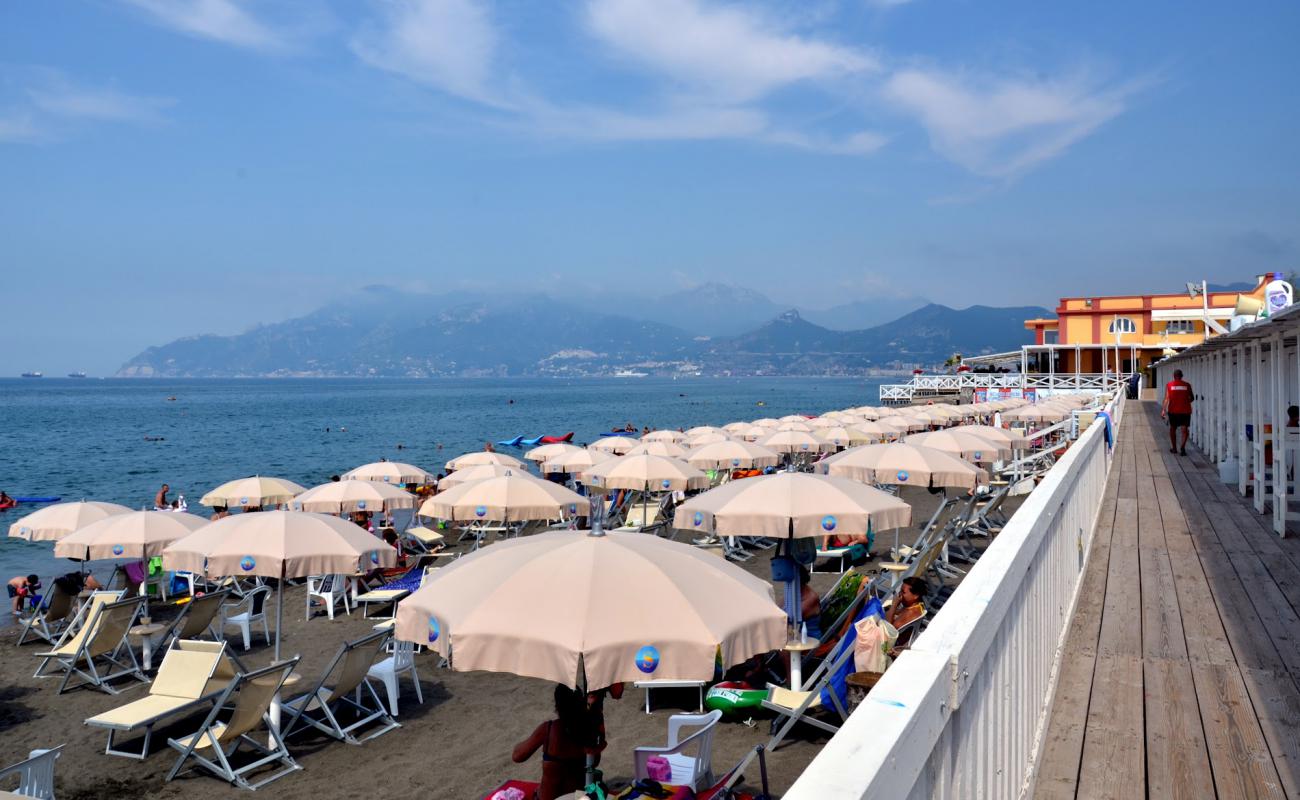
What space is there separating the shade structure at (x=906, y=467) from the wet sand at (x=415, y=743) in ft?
15.9

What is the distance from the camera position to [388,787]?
20.3ft

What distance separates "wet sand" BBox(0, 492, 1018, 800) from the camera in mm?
6191

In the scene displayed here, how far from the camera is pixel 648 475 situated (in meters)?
13.3

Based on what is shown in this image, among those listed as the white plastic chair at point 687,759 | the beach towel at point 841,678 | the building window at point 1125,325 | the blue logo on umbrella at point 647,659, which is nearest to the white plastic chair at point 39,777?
the white plastic chair at point 687,759

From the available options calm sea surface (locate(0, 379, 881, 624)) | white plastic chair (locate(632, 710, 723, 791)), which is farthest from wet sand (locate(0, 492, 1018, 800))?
calm sea surface (locate(0, 379, 881, 624))

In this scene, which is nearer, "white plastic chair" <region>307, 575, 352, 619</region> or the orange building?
"white plastic chair" <region>307, 575, 352, 619</region>

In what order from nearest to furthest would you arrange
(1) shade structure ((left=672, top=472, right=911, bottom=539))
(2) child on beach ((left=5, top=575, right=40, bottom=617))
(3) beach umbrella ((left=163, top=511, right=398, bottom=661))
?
1. (1) shade structure ((left=672, top=472, right=911, bottom=539))
2. (3) beach umbrella ((left=163, top=511, right=398, bottom=661))
3. (2) child on beach ((left=5, top=575, right=40, bottom=617))

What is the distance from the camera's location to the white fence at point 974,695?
1.36 m

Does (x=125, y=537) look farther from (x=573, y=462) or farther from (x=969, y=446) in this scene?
(x=969, y=446)

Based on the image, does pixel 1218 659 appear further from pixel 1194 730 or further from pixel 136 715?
pixel 136 715

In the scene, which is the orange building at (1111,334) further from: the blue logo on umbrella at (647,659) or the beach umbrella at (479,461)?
the blue logo on umbrella at (647,659)

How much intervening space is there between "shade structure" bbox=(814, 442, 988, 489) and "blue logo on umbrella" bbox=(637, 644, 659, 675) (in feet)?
24.4

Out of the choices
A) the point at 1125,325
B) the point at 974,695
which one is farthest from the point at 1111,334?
the point at 974,695

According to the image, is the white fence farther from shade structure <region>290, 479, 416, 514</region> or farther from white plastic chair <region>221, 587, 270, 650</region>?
shade structure <region>290, 479, 416, 514</region>
